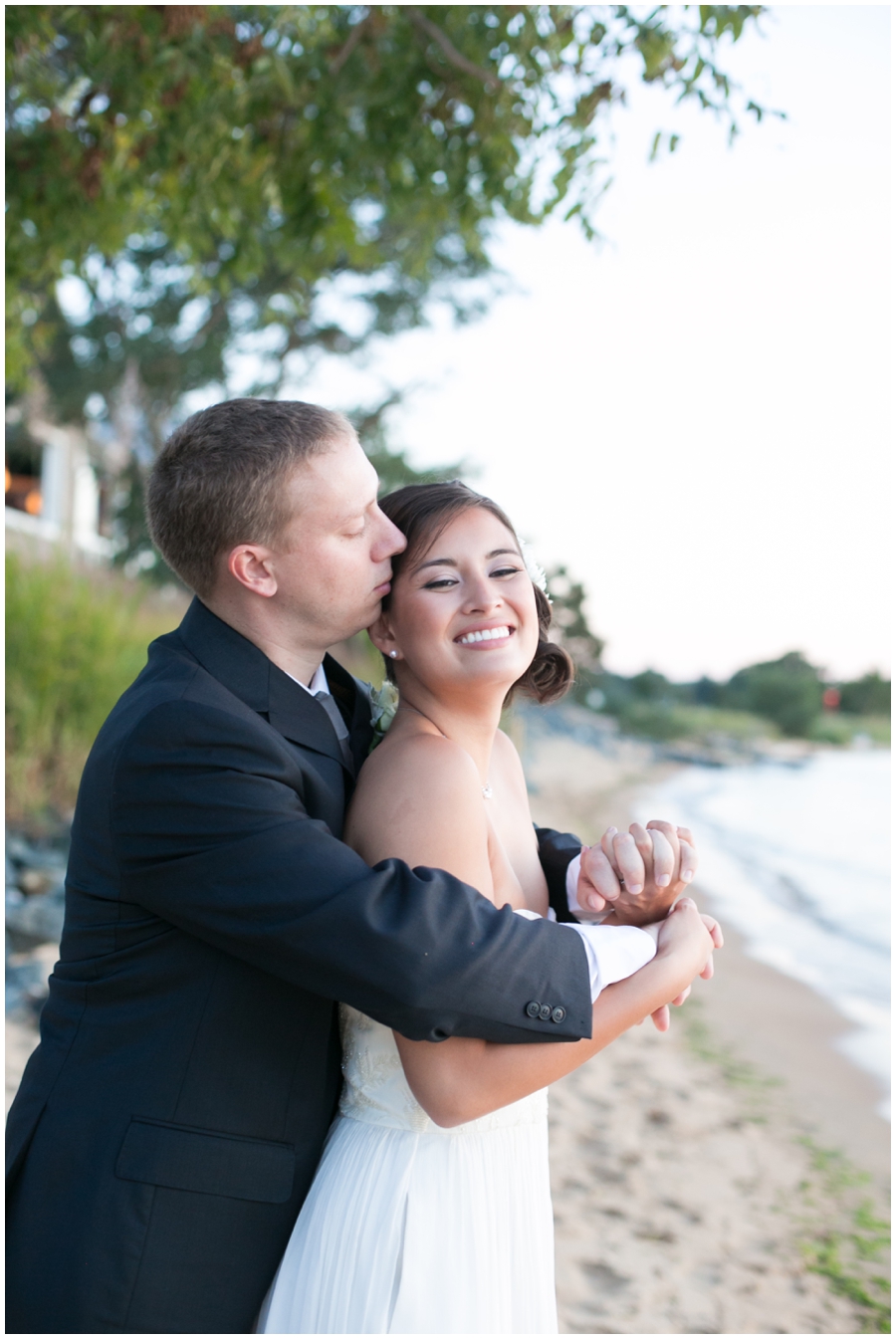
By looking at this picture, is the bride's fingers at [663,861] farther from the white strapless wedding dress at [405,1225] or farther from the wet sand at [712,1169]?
the wet sand at [712,1169]

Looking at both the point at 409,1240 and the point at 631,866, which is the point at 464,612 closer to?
the point at 631,866

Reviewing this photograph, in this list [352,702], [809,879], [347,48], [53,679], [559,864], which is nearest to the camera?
[352,702]

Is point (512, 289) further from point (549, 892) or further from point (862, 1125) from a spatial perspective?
point (549, 892)

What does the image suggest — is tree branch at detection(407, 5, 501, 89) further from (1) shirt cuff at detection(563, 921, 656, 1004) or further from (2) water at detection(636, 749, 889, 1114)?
(2) water at detection(636, 749, 889, 1114)

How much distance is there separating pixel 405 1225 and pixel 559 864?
0.91m

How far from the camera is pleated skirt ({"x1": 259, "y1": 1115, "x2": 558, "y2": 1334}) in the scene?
197 centimetres

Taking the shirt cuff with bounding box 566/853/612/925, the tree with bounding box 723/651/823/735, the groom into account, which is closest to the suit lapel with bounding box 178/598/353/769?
the groom

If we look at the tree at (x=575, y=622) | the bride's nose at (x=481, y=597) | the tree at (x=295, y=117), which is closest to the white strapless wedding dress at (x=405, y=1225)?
the bride's nose at (x=481, y=597)

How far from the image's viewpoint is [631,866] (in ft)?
7.07

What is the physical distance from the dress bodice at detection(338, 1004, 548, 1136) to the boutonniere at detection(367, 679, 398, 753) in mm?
619

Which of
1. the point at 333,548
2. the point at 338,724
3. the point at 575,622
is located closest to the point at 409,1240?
the point at 338,724

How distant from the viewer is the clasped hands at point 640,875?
7.09ft

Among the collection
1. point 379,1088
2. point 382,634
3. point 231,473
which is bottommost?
point 379,1088

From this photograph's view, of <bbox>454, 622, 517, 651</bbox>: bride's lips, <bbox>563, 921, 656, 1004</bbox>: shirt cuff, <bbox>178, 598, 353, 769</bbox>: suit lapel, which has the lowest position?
<bbox>563, 921, 656, 1004</bbox>: shirt cuff
